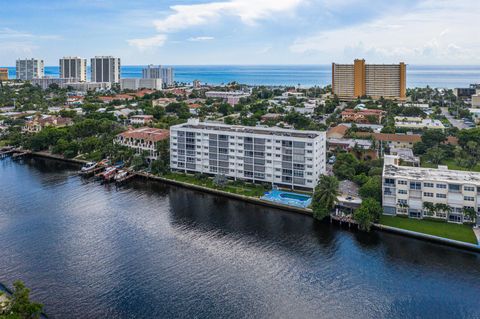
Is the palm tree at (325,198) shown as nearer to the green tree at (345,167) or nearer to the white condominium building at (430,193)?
the white condominium building at (430,193)

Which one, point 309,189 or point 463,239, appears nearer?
point 463,239

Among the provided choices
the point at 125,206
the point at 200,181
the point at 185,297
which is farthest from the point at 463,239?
the point at 125,206

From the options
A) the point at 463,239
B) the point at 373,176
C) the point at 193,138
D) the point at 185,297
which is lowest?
the point at 185,297

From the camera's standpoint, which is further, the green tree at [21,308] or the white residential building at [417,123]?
the white residential building at [417,123]

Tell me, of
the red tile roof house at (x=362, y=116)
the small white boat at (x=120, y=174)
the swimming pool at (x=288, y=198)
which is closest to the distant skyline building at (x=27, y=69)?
the red tile roof house at (x=362, y=116)

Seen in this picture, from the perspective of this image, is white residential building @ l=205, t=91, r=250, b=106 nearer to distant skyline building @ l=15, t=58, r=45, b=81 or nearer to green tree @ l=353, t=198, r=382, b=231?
green tree @ l=353, t=198, r=382, b=231

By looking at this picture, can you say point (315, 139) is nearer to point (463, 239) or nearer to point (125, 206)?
point (463, 239)

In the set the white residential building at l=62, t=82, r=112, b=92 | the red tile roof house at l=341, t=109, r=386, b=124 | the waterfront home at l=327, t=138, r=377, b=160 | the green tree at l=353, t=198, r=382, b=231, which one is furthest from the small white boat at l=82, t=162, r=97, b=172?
the white residential building at l=62, t=82, r=112, b=92

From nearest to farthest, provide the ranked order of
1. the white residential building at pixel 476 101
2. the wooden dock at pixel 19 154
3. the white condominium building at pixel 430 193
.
Result: 1. the white condominium building at pixel 430 193
2. the wooden dock at pixel 19 154
3. the white residential building at pixel 476 101
